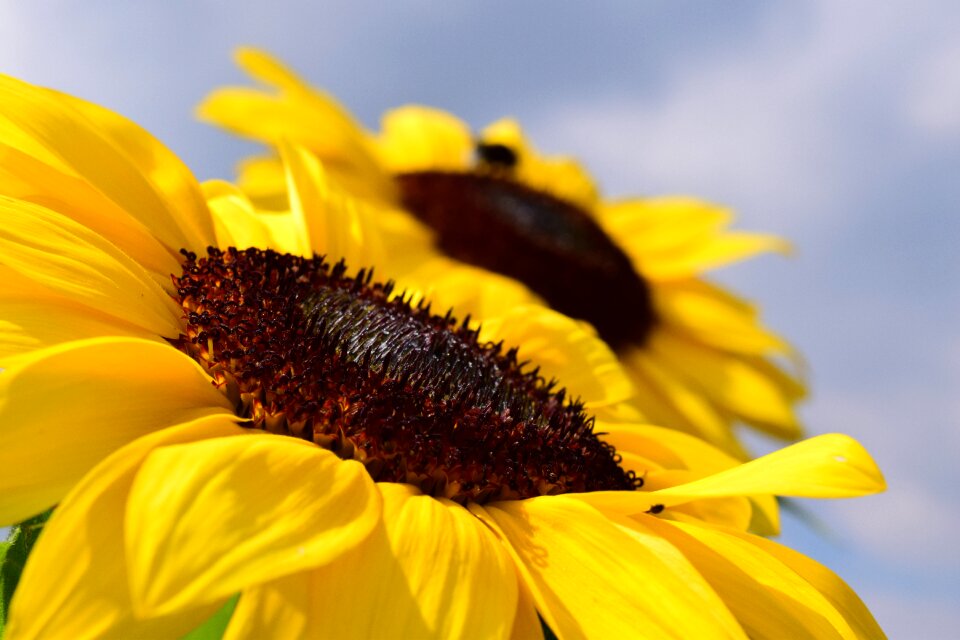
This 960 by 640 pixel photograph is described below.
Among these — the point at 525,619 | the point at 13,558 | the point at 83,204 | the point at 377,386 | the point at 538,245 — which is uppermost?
the point at 538,245

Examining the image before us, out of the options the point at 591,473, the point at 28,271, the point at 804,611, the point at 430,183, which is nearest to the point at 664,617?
the point at 804,611

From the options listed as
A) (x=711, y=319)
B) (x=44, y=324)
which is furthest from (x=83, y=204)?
(x=711, y=319)

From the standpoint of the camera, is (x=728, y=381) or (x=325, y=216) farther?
(x=728, y=381)

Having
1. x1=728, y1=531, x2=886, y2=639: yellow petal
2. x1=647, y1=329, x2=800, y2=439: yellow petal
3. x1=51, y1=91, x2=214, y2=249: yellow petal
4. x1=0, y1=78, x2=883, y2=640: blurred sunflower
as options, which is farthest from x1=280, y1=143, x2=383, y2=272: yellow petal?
x1=647, y1=329, x2=800, y2=439: yellow petal

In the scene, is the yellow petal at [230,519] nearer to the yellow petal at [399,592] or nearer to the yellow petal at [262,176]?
the yellow petal at [399,592]

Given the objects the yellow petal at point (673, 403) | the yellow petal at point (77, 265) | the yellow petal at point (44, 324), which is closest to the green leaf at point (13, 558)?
Answer: the yellow petal at point (44, 324)

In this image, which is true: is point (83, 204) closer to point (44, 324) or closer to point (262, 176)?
point (44, 324)

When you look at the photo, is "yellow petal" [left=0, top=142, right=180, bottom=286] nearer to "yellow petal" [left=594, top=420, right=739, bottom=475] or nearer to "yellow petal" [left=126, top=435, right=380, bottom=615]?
"yellow petal" [left=126, top=435, right=380, bottom=615]
